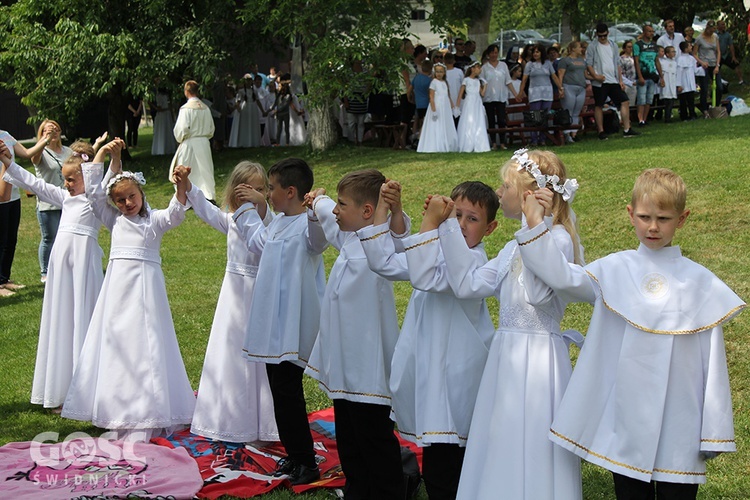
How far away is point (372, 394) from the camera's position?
16.0 feet

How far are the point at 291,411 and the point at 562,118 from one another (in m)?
13.2

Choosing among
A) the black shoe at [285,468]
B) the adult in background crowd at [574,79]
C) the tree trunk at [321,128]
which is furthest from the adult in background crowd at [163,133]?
the black shoe at [285,468]

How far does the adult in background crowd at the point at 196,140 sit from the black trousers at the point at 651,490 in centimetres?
1298

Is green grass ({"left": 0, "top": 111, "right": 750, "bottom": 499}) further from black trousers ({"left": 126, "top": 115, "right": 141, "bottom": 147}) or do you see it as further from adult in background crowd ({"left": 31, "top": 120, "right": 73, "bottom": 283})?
black trousers ({"left": 126, "top": 115, "right": 141, "bottom": 147})

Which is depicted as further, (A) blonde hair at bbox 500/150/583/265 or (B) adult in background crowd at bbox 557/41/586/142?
(B) adult in background crowd at bbox 557/41/586/142

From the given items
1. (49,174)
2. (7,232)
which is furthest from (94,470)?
(7,232)

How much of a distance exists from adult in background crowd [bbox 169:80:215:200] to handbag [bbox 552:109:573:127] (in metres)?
6.14

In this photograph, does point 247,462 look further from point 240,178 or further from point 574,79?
point 574,79

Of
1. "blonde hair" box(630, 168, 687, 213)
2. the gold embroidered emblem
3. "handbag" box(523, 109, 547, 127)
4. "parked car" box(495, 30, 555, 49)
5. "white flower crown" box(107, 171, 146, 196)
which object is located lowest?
the gold embroidered emblem

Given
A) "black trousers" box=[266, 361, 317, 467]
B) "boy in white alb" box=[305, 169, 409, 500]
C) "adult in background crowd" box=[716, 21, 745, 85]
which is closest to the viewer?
"boy in white alb" box=[305, 169, 409, 500]

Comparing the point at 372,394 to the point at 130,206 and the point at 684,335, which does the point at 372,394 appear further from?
the point at 130,206

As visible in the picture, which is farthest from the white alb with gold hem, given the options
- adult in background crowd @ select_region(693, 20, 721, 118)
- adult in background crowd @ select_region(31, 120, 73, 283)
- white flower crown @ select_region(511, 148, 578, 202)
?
adult in background crowd @ select_region(693, 20, 721, 118)

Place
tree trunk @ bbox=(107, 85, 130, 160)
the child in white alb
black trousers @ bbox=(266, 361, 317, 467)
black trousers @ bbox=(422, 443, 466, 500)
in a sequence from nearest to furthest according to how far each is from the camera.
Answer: black trousers @ bbox=(422, 443, 466, 500) → black trousers @ bbox=(266, 361, 317, 467) → the child in white alb → tree trunk @ bbox=(107, 85, 130, 160)

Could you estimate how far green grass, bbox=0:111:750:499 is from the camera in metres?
6.80
